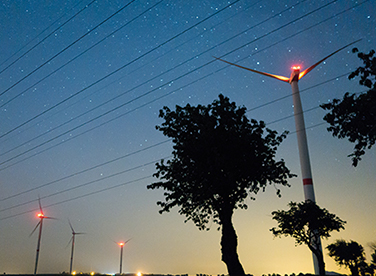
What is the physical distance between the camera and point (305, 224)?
133ft

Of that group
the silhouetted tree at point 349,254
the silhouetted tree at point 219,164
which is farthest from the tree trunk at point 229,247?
the silhouetted tree at point 349,254

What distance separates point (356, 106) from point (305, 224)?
2144 cm

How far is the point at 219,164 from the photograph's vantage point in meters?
36.1

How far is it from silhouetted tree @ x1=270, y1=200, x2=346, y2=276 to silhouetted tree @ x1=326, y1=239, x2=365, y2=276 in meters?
34.3

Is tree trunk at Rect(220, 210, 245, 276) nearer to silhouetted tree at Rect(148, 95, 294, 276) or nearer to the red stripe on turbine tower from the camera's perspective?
Result: silhouetted tree at Rect(148, 95, 294, 276)

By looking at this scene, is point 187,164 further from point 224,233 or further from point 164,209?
point 224,233

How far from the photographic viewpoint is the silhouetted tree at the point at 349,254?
6975 cm

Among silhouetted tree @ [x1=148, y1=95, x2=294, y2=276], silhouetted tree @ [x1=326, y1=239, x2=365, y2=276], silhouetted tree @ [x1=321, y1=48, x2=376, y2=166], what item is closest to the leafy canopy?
silhouetted tree @ [x1=148, y1=95, x2=294, y2=276]

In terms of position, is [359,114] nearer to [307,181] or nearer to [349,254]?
[307,181]

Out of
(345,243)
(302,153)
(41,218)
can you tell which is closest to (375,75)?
(302,153)

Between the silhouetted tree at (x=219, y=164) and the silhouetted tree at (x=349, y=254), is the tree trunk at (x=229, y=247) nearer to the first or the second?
the silhouetted tree at (x=219, y=164)

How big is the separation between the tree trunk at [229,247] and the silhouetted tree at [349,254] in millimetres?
44733

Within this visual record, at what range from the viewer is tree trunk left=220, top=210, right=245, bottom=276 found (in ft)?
115

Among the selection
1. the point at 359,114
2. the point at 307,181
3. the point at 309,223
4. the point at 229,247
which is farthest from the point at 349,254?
the point at 359,114
